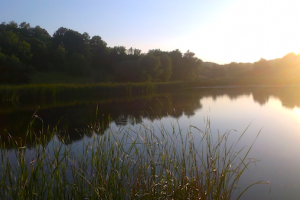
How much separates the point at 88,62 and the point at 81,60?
3684mm

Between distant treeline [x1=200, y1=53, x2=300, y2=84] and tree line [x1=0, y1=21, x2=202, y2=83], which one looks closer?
tree line [x1=0, y1=21, x2=202, y2=83]

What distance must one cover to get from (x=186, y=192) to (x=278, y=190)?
Answer: 5.67ft

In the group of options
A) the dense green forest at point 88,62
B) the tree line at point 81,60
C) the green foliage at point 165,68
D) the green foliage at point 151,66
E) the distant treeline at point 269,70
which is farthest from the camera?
the distant treeline at point 269,70

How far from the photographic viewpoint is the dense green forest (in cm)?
2519

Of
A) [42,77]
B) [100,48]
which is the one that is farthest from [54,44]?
[42,77]

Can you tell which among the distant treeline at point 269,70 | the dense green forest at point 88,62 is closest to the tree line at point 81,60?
the dense green forest at point 88,62

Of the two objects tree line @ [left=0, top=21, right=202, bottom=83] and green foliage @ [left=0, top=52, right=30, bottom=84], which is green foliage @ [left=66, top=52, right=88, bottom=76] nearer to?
tree line @ [left=0, top=21, right=202, bottom=83]

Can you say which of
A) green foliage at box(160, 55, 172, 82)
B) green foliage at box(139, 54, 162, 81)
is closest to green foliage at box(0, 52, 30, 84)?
green foliage at box(139, 54, 162, 81)

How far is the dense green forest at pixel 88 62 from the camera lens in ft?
82.6

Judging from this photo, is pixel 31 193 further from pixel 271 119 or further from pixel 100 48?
pixel 100 48

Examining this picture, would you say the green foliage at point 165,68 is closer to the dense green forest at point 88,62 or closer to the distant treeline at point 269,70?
the dense green forest at point 88,62

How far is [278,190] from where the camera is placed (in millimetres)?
3523

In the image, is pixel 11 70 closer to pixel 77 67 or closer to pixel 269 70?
pixel 77 67

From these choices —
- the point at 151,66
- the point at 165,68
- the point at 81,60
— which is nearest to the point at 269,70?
the point at 165,68
